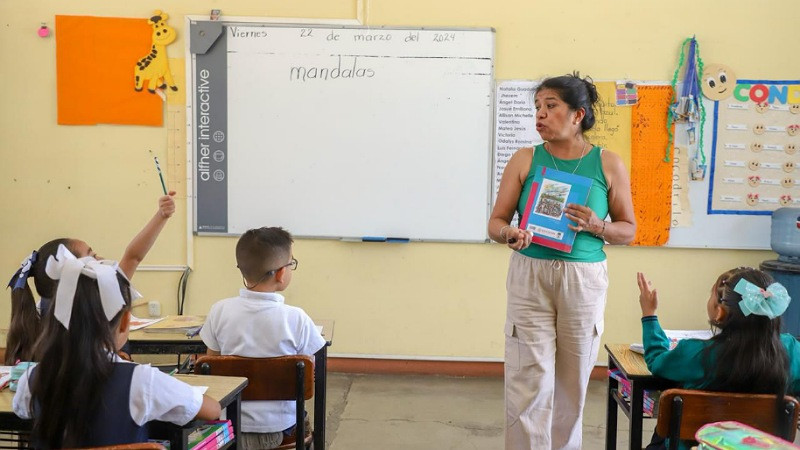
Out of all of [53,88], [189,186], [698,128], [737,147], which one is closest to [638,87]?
[698,128]

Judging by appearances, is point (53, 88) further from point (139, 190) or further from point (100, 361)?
point (100, 361)

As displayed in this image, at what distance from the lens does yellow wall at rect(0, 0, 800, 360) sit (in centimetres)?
A: 420

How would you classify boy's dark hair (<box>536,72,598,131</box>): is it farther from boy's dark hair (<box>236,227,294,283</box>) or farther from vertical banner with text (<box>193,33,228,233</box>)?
vertical banner with text (<box>193,33,228,233</box>)

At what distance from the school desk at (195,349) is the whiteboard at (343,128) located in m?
1.86

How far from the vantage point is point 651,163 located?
13.9 feet

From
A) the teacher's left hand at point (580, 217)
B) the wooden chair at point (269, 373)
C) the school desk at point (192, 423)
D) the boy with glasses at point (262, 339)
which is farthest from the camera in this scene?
the teacher's left hand at point (580, 217)

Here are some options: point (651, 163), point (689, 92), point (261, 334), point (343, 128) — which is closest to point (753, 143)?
point (689, 92)

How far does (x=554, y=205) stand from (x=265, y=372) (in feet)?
3.38

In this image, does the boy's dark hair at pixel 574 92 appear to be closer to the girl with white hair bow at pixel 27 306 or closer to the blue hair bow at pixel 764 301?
the blue hair bow at pixel 764 301

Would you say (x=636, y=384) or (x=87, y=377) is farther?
(x=636, y=384)

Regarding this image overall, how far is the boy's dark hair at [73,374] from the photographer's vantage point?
4.86 feet

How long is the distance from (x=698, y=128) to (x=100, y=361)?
370 cm

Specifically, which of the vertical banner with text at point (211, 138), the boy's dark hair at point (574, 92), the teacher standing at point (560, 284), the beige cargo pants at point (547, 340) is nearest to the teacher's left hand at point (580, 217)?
the teacher standing at point (560, 284)

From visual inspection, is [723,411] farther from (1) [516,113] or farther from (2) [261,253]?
(1) [516,113]
